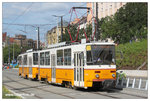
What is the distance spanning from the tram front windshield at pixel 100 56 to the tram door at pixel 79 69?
2.01 ft

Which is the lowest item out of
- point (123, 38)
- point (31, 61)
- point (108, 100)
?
point (108, 100)

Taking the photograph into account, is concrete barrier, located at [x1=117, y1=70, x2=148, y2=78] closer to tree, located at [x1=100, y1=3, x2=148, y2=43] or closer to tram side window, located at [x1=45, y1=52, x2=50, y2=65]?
tree, located at [x1=100, y1=3, x2=148, y2=43]

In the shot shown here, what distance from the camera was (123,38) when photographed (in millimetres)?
38719

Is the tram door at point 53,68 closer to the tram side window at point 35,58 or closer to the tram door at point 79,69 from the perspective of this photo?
the tram door at point 79,69

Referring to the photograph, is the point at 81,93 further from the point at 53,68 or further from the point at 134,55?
the point at 134,55

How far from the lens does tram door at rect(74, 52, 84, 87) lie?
1623 centimetres

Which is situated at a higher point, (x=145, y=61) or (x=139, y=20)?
(x=139, y=20)

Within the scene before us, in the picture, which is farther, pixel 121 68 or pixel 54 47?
pixel 121 68

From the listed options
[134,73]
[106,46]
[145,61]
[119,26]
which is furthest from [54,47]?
[119,26]

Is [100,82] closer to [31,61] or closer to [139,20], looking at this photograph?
[31,61]

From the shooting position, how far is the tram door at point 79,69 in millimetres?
16234

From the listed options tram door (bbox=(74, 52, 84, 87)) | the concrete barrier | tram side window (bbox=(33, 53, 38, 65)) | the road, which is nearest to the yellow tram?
tram door (bbox=(74, 52, 84, 87))

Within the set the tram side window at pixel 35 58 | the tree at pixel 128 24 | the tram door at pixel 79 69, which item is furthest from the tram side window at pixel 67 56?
the tree at pixel 128 24

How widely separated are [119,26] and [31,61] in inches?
574
